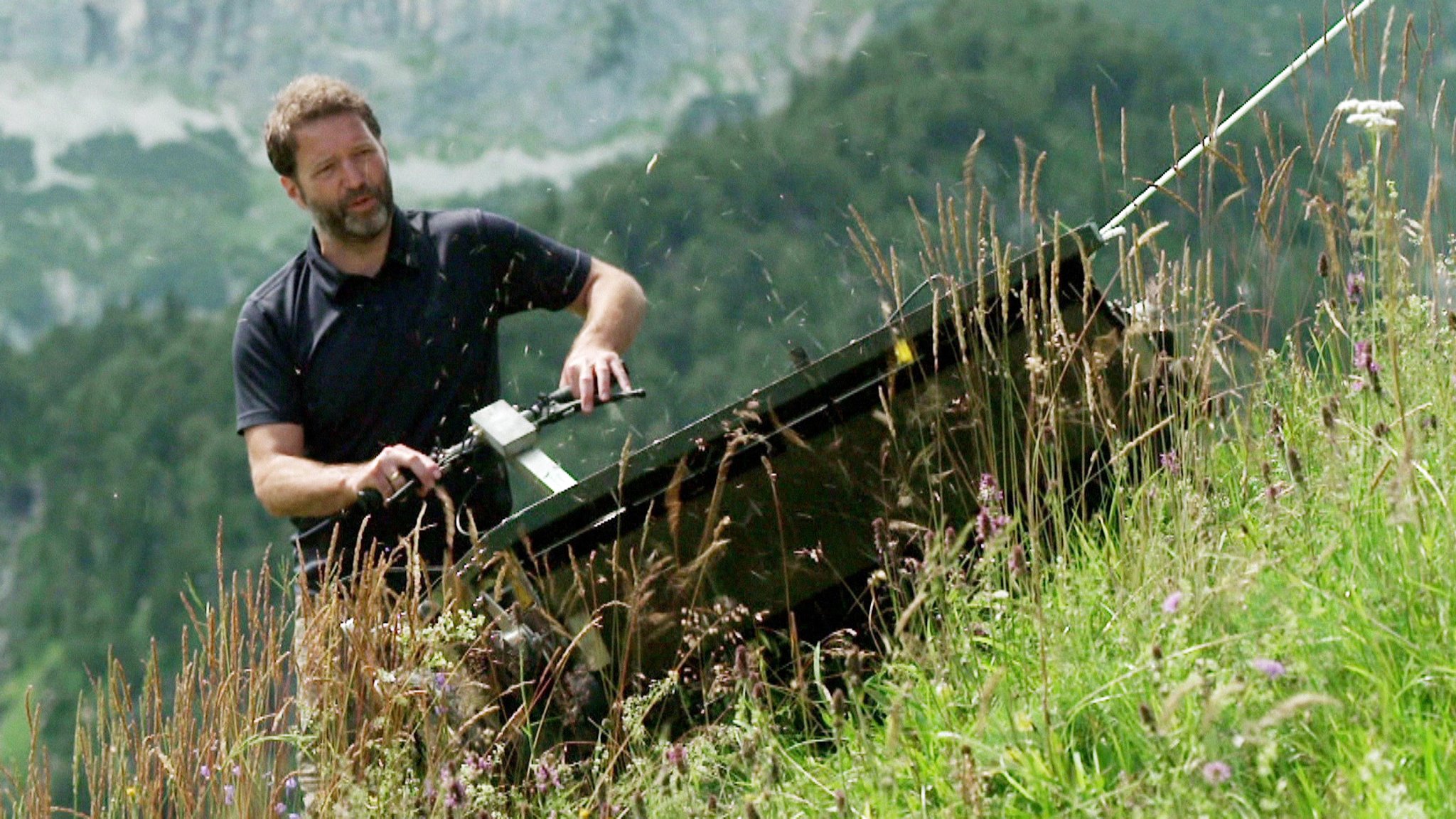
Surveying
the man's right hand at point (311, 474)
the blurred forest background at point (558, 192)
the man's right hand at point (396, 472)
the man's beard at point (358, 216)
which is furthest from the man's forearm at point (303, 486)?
the blurred forest background at point (558, 192)

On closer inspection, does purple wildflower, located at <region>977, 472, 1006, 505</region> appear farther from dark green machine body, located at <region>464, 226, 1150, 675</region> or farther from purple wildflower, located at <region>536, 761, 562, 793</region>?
purple wildflower, located at <region>536, 761, 562, 793</region>

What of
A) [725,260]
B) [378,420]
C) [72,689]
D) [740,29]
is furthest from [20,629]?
[378,420]

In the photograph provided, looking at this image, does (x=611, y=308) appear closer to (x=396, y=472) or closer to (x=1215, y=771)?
(x=396, y=472)

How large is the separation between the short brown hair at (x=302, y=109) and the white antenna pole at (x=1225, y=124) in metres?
2.08

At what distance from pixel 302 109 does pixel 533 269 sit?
70 centimetres

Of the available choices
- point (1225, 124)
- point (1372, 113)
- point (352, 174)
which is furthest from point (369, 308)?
point (1372, 113)

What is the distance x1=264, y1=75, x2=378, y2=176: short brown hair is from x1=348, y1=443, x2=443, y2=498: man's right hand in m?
1.42

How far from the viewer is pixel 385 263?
195 inches

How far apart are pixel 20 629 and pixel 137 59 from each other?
240 ft

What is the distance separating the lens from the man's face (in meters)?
4.91

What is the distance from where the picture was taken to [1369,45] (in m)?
3.34

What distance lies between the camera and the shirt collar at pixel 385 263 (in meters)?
4.93

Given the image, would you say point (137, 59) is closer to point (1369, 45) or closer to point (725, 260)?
point (725, 260)

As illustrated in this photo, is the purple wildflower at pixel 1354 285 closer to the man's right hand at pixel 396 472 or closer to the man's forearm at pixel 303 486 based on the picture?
the man's right hand at pixel 396 472
